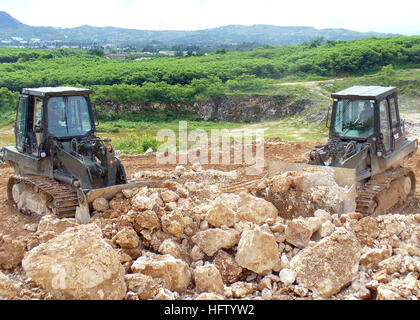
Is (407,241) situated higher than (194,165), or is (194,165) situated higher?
(407,241)

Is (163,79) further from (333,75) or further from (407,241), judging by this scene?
(407,241)

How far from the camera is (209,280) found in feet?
18.5

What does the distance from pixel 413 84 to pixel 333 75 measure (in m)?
8.43

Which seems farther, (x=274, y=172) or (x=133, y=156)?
(x=133, y=156)

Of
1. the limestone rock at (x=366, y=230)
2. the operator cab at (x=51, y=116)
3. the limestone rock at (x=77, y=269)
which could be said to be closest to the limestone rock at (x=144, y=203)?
the limestone rock at (x=77, y=269)

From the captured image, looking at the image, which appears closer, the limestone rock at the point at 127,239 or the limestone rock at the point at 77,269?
the limestone rock at the point at 77,269

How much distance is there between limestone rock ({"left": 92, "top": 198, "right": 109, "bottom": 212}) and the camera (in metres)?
7.96

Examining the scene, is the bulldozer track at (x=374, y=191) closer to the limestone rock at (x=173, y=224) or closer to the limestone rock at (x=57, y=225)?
the limestone rock at (x=173, y=224)

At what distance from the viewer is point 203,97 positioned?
3108 cm

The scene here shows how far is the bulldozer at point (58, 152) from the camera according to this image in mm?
9633

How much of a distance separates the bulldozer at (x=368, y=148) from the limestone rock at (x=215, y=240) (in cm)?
349

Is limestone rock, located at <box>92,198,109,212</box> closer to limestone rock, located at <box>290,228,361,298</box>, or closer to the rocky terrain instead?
the rocky terrain

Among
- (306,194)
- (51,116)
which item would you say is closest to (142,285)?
(306,194)
